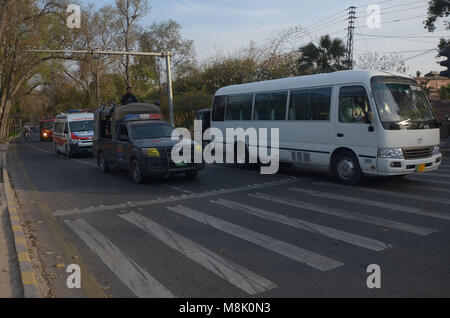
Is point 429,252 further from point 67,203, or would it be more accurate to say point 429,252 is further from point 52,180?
point 52,180

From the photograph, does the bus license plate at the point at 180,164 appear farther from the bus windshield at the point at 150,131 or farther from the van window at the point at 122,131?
the van window at the point at 122,131

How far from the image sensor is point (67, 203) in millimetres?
9539

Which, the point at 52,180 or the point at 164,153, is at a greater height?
the point at 164,153

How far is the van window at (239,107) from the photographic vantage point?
14.2 metres

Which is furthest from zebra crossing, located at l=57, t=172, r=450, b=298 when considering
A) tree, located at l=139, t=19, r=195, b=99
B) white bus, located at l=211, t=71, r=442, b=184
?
tree, located at l=139, t=19, r=195, b=99

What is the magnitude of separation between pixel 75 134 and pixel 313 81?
1373 centimetres

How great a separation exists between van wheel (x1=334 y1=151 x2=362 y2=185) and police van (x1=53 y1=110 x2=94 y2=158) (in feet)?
46.3

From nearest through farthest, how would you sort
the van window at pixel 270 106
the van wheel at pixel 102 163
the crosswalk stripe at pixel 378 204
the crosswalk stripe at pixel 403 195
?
1. the crosswalk stripe at pixel 378 204
2. the crosswalk stripe at pixel 403 195
3. the van window at pixel 270 106
4. the van wheel at pixel 102 163

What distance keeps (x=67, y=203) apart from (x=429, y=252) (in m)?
7.54

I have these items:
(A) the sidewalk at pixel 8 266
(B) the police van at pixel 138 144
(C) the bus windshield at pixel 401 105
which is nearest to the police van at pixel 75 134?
(B) the police van at pixel 138 144

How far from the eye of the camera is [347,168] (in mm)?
10633

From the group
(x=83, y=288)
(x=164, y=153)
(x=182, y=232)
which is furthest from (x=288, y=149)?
(x=83, y=288)

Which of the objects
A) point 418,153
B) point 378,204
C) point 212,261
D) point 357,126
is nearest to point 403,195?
point 378,204
